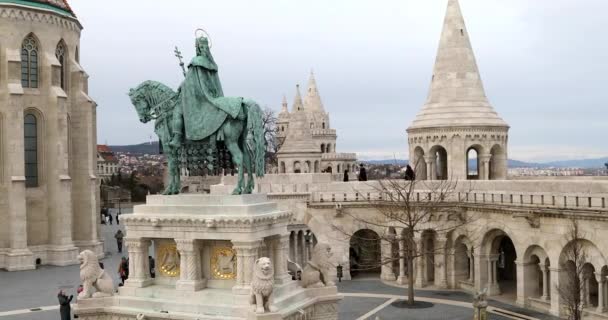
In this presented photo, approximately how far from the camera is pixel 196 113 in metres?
13.0

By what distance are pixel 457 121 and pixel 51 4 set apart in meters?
19.4

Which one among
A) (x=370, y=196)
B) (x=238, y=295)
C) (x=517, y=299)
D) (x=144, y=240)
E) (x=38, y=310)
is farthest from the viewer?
(x=370, y=196)

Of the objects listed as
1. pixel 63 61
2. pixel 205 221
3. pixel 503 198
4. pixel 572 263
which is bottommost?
pixel 572 263

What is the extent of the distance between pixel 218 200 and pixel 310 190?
1662 centimetres

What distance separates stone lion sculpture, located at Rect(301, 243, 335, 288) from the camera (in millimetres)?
13656

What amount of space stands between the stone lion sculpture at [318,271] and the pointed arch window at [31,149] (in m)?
21.7

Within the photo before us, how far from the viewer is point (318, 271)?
Answer: 13.8 meters

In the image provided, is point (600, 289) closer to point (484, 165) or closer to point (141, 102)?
point (484, 165)

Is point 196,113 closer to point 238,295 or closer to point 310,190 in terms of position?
point 238,295

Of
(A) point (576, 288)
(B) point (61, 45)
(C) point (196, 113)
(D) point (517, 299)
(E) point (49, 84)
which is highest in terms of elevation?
(B) point (61, 45)

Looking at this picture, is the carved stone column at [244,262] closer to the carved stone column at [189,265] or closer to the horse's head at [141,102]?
the carved stone column at [189,265]

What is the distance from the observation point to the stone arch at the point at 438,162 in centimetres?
2950

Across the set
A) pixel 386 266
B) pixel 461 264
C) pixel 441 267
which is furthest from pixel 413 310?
pixel 386 266

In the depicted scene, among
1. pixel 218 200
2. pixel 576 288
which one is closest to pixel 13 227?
pixel 218 200
